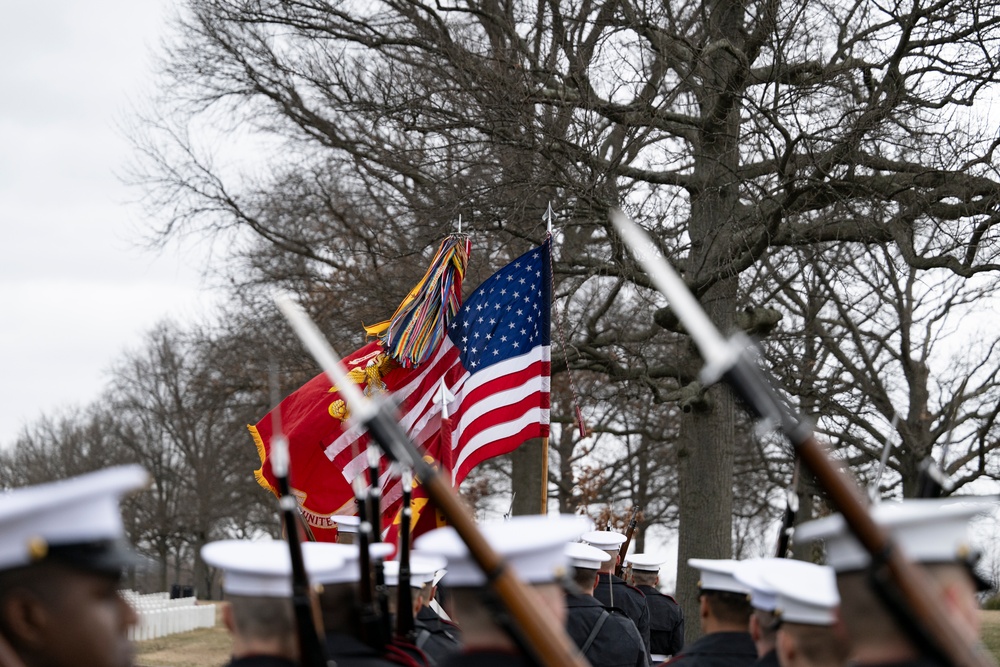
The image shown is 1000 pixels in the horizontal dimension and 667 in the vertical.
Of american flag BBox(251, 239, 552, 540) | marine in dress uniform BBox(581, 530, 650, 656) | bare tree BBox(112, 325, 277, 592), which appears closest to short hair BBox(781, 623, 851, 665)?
american flag BBox(251, 239, 552, 540)

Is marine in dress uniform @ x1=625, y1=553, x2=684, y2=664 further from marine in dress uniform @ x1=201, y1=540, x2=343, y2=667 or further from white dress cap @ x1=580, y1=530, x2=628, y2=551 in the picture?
marine in dress uniform @ x1=201, y1=540, x2=343, y2=667

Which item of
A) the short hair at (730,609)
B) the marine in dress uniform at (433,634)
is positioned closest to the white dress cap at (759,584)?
the short hair at (730,609)

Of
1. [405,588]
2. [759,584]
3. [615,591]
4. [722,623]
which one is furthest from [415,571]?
[615,591]

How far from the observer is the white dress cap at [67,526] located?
2625mm

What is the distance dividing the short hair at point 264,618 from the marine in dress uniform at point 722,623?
6.29ft

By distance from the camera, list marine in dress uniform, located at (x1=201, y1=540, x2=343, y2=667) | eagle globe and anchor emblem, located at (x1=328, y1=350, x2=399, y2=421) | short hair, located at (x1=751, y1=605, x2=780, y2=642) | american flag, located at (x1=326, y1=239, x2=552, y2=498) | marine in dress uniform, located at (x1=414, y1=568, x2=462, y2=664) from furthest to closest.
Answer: eagle globe and anchor emblem, located at (x1=328, y1=350, x2=399, y2=421) → american flag, located at (x1=326, y1=239, x2=552, y2=498) → marine in dress uniform, located at (x1=414, y1=568, x2=462, y2=664) → short hair, located at (x1=751, y1=605, x2=780, y2=642) → marine in dress uniform, located at (x1=201, y1=540, x2=343, y2=667)

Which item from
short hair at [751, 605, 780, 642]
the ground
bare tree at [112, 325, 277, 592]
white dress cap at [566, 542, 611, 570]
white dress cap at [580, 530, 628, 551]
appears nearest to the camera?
short hair at [751, 605, 780, 642]

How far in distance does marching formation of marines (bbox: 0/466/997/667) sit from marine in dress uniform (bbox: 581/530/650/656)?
4356 millimetres

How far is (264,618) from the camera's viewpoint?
3535 mm

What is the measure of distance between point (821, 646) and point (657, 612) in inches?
286

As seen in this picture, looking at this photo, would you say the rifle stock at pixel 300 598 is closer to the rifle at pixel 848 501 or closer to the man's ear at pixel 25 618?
the man's ear at pixel 25 618

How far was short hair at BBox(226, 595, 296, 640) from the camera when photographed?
3.52 metres

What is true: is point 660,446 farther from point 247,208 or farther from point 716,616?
point 716,616

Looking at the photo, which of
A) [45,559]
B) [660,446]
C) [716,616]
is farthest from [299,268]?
[45,559]
